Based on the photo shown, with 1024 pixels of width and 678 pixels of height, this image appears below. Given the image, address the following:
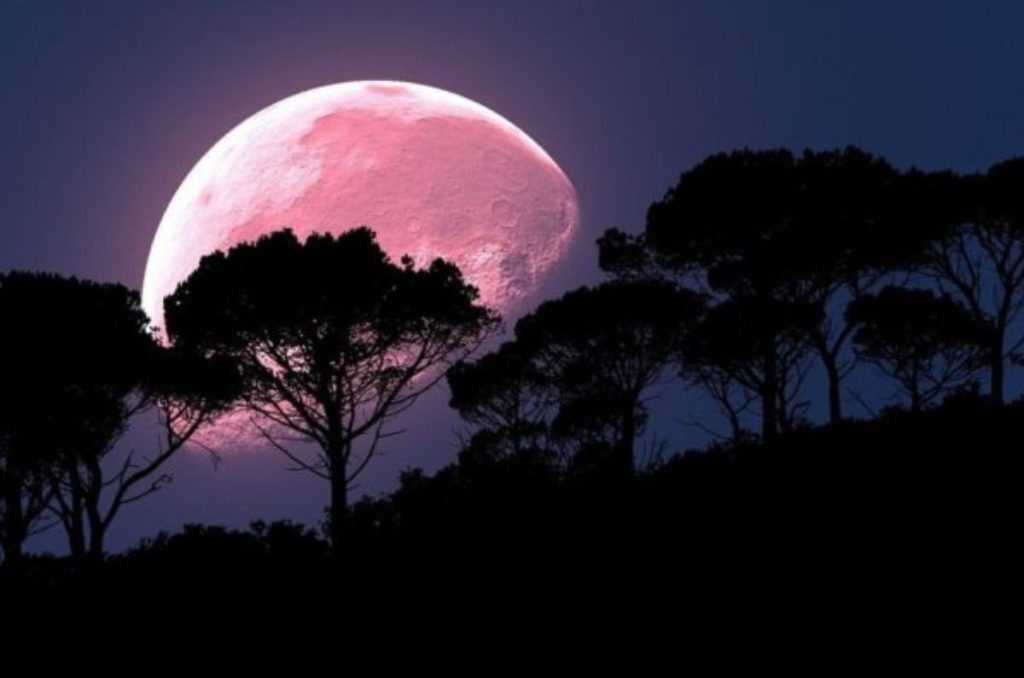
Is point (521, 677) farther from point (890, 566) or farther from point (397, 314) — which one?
point (397, 314)

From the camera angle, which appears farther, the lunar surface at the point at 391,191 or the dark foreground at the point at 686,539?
the lunar surface at the point at 391,191

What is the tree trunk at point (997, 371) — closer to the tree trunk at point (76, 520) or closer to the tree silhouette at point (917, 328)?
the tree silhouette at point (917, 328)

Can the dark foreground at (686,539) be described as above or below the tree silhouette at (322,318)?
below

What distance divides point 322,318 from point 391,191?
1582 cm

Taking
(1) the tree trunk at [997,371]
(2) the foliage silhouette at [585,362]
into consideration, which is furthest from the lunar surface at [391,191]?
(1) the tree trunk at [997,371]

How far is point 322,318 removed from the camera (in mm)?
22359

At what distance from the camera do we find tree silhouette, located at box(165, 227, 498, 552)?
72.3 ft

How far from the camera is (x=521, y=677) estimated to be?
677 cm

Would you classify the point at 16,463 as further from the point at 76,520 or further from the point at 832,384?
the point at 832,384

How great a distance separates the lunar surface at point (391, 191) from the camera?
1428 inches

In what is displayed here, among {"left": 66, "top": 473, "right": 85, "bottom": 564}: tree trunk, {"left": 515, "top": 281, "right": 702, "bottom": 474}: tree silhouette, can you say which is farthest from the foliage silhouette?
{"left": 66, "top": 473, "right": 85, "bottom": 564}: tree trunk

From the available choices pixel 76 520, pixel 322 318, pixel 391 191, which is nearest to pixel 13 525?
pixel 76 520

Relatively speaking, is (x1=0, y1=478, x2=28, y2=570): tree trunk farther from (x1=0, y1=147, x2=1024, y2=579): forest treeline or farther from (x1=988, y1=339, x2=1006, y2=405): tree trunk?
(x1=988, y1=339, x2=1006, y2=405): tree trunk

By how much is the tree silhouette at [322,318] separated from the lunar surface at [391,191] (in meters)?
11.8
